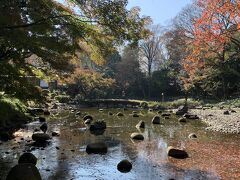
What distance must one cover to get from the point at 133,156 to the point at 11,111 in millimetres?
8521

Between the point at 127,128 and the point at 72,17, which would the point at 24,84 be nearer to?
the point at 72,17

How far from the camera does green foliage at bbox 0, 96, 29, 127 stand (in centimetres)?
1480

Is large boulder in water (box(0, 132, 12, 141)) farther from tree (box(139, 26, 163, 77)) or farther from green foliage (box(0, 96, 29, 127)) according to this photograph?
tree (box(139, 26, 163, 77))

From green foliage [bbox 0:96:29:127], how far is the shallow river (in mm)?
1079

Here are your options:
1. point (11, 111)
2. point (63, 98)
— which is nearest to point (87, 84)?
point (63, 98)

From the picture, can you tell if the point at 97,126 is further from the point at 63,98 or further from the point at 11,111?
the point at 63,98

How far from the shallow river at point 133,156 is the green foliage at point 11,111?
108cm

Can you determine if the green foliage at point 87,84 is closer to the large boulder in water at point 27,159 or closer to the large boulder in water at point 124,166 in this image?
the large boulder in water at point 27,159

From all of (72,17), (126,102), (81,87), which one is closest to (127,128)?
(72,17)

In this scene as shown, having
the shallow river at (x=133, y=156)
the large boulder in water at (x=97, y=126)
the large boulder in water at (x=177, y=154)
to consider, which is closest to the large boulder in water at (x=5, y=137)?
the shallow river at (x=133, y=156)

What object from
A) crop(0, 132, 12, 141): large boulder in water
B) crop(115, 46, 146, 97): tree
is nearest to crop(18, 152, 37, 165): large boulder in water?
crop(0, 132, 12, 141): large boulder in water

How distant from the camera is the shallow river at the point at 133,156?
27.4 feet

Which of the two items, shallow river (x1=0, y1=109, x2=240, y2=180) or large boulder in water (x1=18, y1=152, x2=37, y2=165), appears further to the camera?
large boulder in water (x1=18, y1=152, x2=37, y2=165)

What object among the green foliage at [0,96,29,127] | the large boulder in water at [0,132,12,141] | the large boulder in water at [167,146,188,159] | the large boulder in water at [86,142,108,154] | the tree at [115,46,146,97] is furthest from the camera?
the tree at [115,46,146,97]
